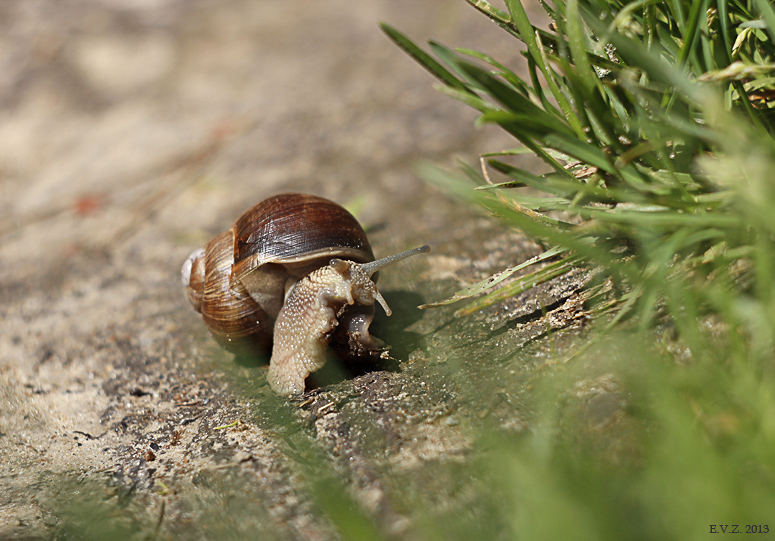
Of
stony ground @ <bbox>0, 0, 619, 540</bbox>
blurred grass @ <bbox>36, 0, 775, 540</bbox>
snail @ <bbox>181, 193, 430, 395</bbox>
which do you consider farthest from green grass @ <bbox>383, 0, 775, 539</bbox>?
snail @ <bbox>181, 193, 430, 395</bbox>

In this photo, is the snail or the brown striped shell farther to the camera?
the brown striped shell

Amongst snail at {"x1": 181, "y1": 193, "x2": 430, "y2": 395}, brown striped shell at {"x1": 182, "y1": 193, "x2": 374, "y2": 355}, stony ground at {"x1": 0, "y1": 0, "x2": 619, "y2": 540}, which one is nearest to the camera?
stony ground at {"x1": 0, "y1": 0, "x2": 619, "y2": 540}

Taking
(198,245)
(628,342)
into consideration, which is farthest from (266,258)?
(198,245)

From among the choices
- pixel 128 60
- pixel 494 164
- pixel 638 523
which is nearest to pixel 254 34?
pixel 128 60

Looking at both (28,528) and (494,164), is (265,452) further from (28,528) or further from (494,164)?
(494,164)

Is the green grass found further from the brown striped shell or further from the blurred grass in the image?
the brown striped shell

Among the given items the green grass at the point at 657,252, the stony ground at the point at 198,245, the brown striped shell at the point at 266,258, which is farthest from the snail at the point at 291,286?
the green grass at the point at 657,252
